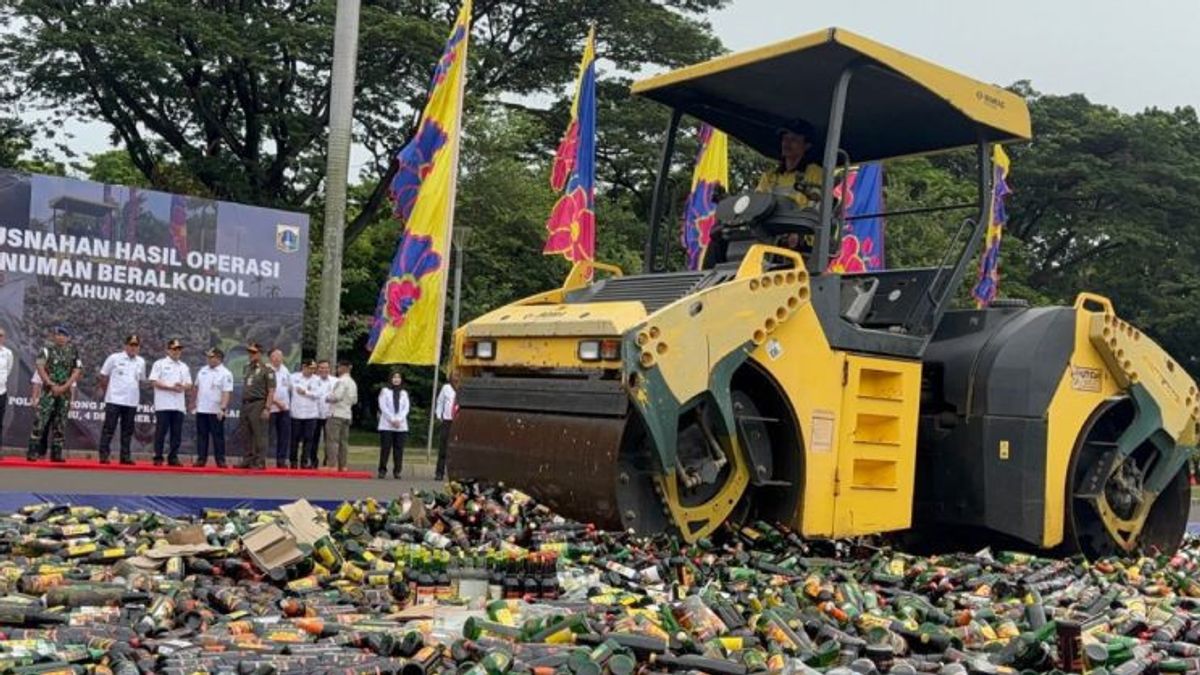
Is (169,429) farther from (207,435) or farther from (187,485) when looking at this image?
(187,485)

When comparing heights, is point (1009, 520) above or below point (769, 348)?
below

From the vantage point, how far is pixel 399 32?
1079 inches

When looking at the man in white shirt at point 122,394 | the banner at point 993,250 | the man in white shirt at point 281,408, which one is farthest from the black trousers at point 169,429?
the banner at point 993,250

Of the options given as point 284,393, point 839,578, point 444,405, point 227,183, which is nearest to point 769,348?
point 839,578

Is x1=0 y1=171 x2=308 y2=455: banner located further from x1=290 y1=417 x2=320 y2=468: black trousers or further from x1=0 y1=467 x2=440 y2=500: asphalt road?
x1=0 y1=467 x2=440 y2=500: asphalt road

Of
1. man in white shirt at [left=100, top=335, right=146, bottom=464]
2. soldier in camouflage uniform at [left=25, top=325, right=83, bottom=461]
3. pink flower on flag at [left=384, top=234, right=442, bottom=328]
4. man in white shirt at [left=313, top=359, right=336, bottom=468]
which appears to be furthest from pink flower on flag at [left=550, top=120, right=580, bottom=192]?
soldier in camouflage uniform at [left=25, top=325, right=83, bottom=461]

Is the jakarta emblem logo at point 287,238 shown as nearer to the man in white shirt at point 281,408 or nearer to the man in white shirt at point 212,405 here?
the man in white shirt at point 281,408

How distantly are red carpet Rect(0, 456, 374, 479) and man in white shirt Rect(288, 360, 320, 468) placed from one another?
583 millimetres

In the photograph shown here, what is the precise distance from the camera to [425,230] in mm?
17109

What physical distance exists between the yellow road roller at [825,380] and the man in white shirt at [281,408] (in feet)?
30.5

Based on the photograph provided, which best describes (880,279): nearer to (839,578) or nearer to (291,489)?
(839,578)

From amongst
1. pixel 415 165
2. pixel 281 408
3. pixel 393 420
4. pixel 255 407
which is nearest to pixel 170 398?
pixel 255 407

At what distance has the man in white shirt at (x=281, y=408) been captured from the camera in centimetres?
1681

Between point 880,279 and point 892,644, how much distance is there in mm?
3691
